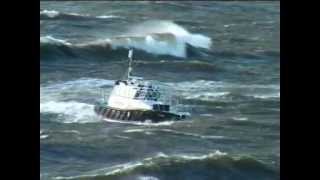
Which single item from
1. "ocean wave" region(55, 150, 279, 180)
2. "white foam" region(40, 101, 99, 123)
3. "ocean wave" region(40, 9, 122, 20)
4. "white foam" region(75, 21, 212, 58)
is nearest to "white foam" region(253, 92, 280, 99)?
"ocean wave" region(55, 150, 279, 180)

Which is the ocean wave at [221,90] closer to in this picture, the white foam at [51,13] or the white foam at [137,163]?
the white foam at [137,163]

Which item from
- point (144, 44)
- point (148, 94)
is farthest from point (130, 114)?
point (144, 44)

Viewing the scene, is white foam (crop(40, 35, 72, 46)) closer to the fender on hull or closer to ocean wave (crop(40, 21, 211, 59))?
ocean wave (crop(40, 21, 211, 59))

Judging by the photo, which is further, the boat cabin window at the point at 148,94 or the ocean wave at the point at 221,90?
the ocean wave at the point at 221,90

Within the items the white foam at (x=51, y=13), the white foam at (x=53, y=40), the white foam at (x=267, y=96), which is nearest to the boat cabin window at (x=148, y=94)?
the white foam at (x=267, y=96)
